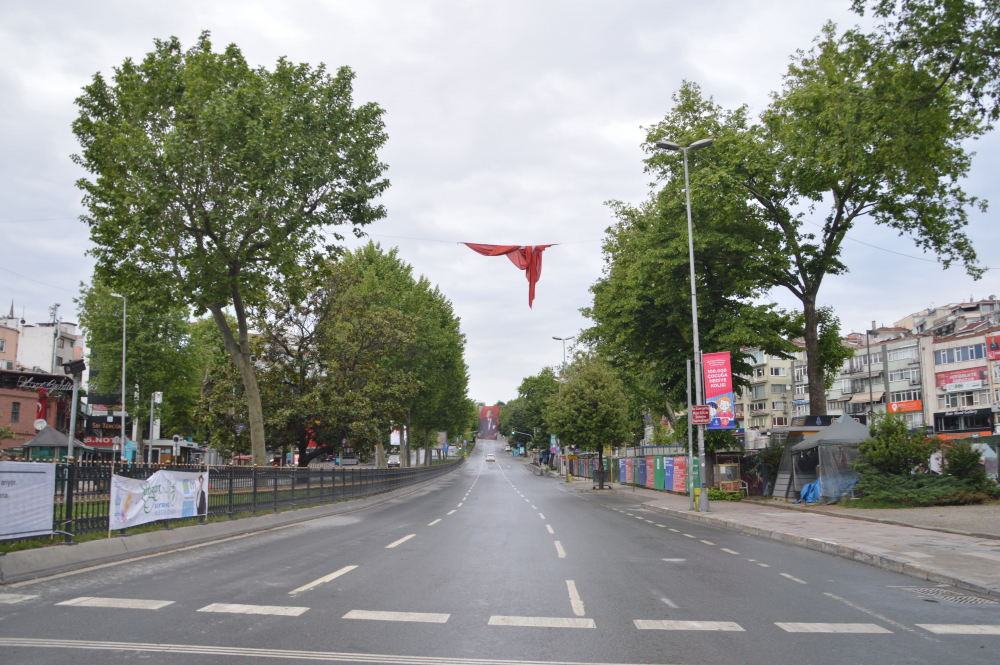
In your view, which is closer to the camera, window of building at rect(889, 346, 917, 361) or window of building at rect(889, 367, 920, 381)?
window of building at rect(889, 367, 920, 381)

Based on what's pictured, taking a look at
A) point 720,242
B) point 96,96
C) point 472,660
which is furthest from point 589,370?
point 472,660

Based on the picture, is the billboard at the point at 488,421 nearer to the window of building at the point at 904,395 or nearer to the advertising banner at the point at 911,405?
the window of building at the point at 904,395

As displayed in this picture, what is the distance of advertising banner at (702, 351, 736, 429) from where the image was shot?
24.3 metres

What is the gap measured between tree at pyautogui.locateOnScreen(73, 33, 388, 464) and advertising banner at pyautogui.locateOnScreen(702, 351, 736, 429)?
1410cm

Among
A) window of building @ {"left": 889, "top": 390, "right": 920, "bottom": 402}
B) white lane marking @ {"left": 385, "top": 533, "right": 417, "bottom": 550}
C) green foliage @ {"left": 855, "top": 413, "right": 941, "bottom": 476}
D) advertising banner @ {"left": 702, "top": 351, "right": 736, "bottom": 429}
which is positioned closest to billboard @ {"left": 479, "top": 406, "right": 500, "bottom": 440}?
window of building @ {"left": 889, "top": 390, "right": 920, "bottom": 402}

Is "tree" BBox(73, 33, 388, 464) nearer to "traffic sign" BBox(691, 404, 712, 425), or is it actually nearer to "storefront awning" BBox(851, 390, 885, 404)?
"traffic sign" BBox(691, 404, 712, 425)

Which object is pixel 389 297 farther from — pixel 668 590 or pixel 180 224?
pixel 668 590

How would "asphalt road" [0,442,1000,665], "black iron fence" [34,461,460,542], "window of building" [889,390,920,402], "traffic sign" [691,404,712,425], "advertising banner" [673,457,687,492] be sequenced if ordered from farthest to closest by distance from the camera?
"window of building" [889,390,920,402], "advertising banner" [673,457,687,492], "traffic sign" [691,404,712,425], "black iron fence" [34,461,460,542], "asphalt road" [0,442,1000,665]

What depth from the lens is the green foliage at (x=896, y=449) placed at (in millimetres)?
→ 22906

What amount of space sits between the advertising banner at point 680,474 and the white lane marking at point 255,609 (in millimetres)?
33031

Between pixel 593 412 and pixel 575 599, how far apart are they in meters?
41.3

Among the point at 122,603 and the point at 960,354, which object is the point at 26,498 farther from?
the point at 960,354

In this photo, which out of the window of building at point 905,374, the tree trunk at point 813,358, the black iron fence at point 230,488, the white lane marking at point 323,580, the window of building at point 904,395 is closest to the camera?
the white lane marking at point 323,580

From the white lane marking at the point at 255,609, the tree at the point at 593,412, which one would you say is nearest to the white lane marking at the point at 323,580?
the white lane marking at the point at 255,609
